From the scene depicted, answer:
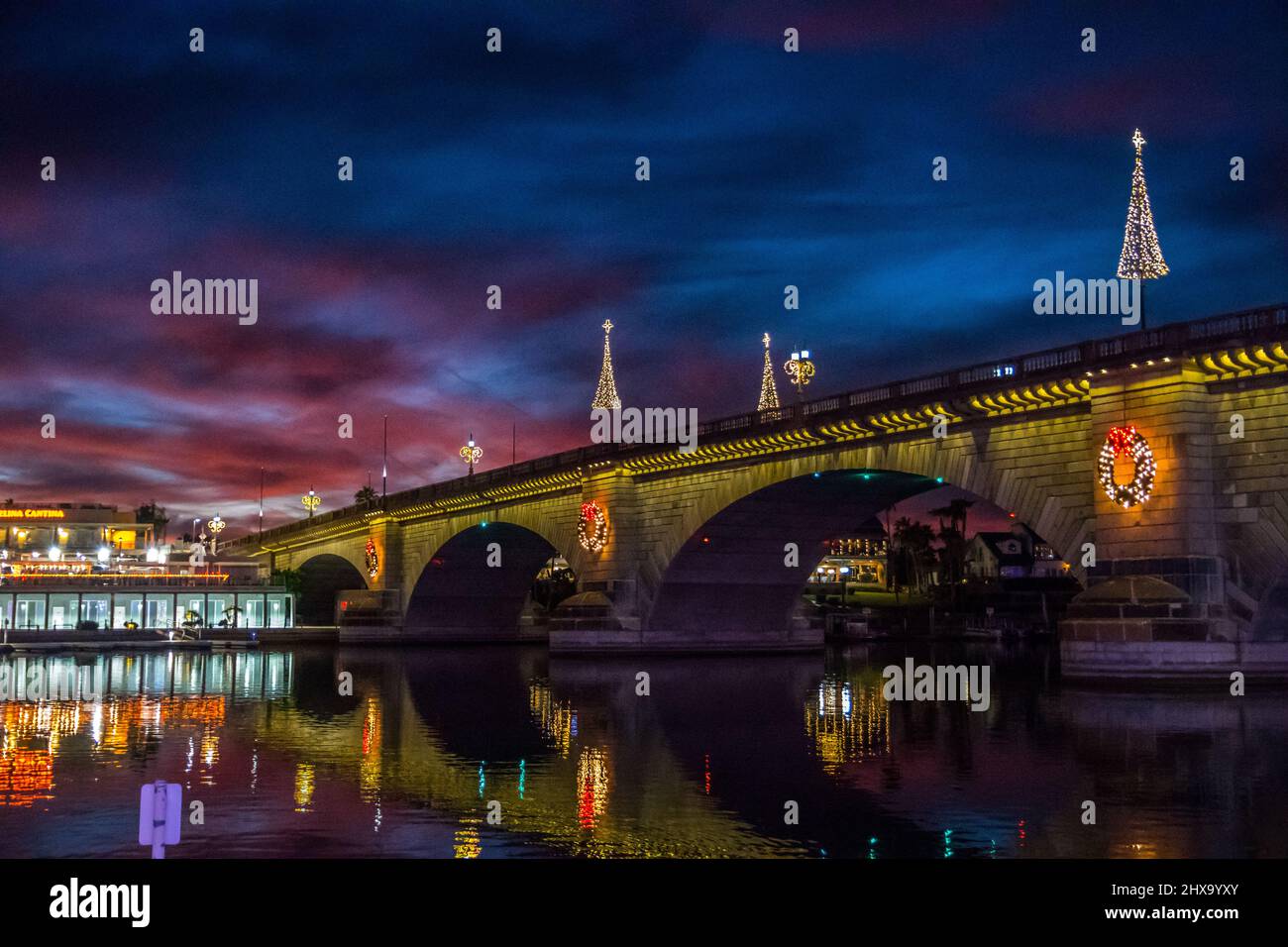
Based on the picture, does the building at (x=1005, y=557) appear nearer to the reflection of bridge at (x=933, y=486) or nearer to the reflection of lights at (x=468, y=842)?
the reflection of bridge at (x=933, y=486)

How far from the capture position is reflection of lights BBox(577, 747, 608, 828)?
66.8 ft

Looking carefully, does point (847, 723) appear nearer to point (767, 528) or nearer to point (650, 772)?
point (650, 772)

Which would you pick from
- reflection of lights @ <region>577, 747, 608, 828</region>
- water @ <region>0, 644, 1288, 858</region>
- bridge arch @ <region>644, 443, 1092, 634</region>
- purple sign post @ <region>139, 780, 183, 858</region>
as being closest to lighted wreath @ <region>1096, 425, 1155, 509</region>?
water @ <region>0, 644, 1288, 858</region>

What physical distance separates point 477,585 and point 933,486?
179 feet

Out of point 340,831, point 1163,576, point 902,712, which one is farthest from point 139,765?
point 1163,576

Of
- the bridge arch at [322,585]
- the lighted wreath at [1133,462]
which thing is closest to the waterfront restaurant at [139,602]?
the bridge arch at [322,585]

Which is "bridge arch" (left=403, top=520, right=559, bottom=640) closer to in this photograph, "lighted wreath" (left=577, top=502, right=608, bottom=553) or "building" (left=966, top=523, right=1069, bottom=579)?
"lighted wreath" (left=577, top=502, right=608, bottom=553)

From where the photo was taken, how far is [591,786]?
23.9 meters

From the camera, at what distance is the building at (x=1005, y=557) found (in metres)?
176

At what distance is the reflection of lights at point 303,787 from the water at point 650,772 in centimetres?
8

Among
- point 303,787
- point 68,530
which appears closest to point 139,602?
point 68,530

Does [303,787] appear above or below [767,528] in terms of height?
below

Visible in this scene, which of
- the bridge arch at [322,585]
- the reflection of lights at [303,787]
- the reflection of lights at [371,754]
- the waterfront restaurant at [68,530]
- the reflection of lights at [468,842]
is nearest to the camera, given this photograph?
the reflection of lights at [468,842]
